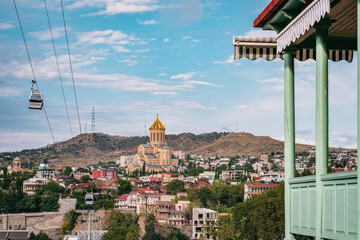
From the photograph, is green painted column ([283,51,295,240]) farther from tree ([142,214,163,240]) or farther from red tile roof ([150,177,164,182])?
red tile roof ([150,177,164,182])

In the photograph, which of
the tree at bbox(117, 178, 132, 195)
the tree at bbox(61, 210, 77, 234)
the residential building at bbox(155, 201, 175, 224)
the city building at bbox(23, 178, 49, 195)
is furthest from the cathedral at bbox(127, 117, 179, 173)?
the residential building at bbox(155, 201, 175, 224)

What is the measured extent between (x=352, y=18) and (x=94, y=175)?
468ft

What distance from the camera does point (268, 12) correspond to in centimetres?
729

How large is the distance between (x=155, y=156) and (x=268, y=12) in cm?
16514

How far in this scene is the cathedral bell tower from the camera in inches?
7008

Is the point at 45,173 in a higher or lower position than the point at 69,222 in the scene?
higher

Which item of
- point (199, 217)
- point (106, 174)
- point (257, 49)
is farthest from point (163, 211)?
point (257, 49)

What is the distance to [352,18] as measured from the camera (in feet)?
21.9

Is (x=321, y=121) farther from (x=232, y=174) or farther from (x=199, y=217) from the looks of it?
(x=232, y=174)

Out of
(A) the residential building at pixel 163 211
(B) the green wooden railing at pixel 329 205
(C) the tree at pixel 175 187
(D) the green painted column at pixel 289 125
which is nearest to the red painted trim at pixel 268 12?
(D) the green painted column at pixel 289 125

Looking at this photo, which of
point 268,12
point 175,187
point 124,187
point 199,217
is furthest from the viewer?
point 124,187

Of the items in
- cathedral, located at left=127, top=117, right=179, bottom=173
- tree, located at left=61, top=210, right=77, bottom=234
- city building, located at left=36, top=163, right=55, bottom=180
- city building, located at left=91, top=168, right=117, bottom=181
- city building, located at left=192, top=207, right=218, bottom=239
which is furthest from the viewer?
cathedral, located at left=127, top=117, right=179, bottom=173

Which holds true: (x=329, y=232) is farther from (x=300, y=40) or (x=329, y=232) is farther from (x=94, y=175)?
(x=94, y=175)

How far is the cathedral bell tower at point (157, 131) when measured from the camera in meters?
178
